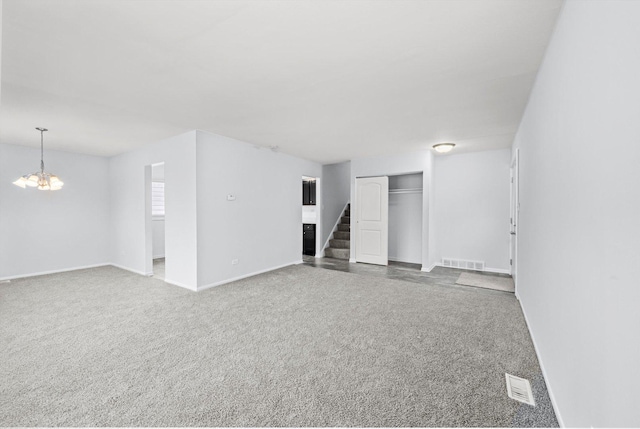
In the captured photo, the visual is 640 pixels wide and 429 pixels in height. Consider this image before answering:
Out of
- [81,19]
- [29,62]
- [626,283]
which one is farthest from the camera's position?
[29,62]

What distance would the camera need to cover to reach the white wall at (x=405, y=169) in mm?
5578

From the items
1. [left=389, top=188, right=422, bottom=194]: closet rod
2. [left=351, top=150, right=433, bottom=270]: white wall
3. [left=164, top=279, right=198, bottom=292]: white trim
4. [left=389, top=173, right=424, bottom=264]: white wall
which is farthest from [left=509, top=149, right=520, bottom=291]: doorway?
[left=164, top=279, right=198, bottom=292]: white trim

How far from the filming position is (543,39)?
196 centimetres

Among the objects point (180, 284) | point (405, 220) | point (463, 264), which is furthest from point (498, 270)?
point (180, 284)

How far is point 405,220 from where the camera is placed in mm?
6586

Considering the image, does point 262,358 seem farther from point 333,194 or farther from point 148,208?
point 333,194

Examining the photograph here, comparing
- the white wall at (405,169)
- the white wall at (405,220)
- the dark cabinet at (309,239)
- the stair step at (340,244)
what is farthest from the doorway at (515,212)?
the dark cabinet at (309,239)

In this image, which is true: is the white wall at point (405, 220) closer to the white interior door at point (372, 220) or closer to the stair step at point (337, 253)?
the white interior door at point (372, 220)

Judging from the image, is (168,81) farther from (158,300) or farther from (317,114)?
(158,300)

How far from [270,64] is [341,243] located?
555cm

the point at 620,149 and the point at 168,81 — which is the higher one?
the point at 168,81

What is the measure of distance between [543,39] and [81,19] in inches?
122

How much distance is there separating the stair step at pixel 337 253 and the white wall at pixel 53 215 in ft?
16.8

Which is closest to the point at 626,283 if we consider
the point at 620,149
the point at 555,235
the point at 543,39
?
the point at 620,149
